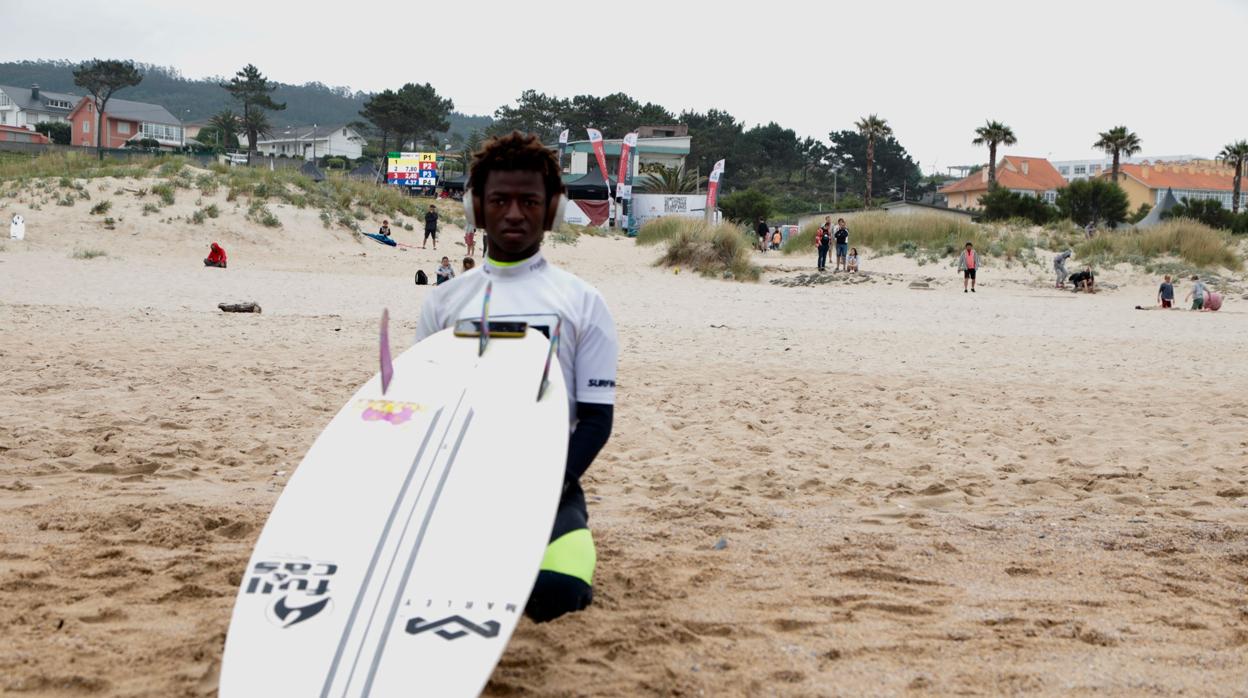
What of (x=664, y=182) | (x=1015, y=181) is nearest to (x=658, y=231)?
(x=664, y=182)

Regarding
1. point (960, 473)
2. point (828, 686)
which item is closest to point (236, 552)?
point (828, 686)

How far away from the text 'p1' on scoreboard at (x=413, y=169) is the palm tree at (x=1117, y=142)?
40944 mm

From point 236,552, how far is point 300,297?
42.4 feet

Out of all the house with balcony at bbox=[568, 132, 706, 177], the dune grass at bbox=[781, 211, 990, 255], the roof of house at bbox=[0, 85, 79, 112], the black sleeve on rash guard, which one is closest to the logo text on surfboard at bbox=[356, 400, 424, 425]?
the black sleeve on rash guard

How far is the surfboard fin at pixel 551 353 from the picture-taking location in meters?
3.38

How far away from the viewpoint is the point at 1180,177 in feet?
316

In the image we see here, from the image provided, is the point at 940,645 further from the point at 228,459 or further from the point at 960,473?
the point at 228,459

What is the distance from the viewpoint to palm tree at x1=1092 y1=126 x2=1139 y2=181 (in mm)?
66312

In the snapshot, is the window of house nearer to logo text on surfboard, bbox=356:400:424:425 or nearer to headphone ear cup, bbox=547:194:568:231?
headphone ear cup, bbox=547:194:568:231

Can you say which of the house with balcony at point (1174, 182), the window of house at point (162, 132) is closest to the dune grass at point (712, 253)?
the house with balcony at point (1174, 182)

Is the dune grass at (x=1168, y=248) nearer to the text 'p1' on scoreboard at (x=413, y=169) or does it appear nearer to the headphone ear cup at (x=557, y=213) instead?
the headphone ear cup at (x=557, y=213)

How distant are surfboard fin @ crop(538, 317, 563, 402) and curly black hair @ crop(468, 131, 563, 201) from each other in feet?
1.57

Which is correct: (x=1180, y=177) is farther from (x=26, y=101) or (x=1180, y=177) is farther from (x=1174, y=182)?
(x=26, y=101)

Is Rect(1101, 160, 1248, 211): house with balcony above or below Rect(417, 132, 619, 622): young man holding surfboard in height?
above
